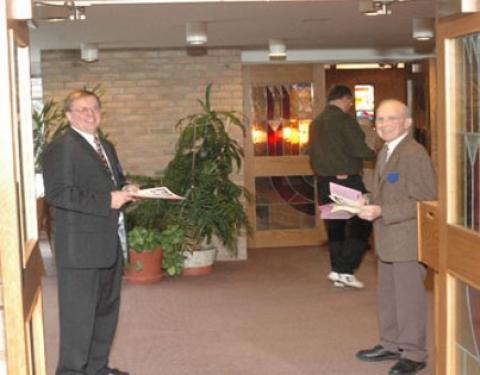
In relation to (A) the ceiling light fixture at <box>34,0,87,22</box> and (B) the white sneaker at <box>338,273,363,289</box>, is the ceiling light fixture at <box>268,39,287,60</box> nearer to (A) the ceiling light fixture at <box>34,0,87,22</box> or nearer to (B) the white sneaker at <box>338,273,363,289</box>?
(B) the white sneaker at <box>338,273,363,289</box>

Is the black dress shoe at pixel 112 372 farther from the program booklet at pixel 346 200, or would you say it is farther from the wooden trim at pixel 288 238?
the wooden trim at pixel 288 238

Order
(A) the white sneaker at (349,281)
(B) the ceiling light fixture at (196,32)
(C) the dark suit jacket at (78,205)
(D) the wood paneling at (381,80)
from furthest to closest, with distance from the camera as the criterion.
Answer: (D) the wood paneling at (381,80) → (A) the white sneaker at (349,281) → (B) the ceiling light fixture at (196,32) → (C) the dark suit jacket at (78,205)

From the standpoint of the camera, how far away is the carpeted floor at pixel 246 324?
5246 mm

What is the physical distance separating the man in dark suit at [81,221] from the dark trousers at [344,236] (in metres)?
2.89

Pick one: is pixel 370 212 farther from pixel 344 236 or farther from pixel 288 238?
pixel 288 238

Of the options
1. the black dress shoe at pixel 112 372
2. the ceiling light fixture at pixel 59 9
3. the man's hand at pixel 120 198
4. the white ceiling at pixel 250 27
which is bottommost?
the black dress shoe at pixel 112 372

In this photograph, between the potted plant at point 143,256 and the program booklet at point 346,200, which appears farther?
the potted plant at point 143,256

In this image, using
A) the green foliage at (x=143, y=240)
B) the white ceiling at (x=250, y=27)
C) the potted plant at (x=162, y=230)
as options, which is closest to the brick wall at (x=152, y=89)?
the white ceiling at (x=250, y=27)

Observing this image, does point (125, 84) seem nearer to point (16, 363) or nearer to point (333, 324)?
point (333, 324)

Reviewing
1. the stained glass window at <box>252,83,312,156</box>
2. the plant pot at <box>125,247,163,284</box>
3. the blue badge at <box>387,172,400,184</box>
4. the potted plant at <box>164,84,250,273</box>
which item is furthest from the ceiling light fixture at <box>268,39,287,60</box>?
the blue badge at <box>387,172,400,184</box>

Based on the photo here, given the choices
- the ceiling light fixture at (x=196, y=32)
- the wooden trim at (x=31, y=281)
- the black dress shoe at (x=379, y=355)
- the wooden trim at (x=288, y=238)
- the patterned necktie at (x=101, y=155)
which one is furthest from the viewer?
the wooden trim at (x=288, y=238)

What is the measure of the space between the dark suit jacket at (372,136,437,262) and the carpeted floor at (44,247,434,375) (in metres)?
Result: 0.76

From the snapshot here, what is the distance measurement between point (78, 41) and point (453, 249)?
5.22 meters

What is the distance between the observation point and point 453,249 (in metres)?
3.63
